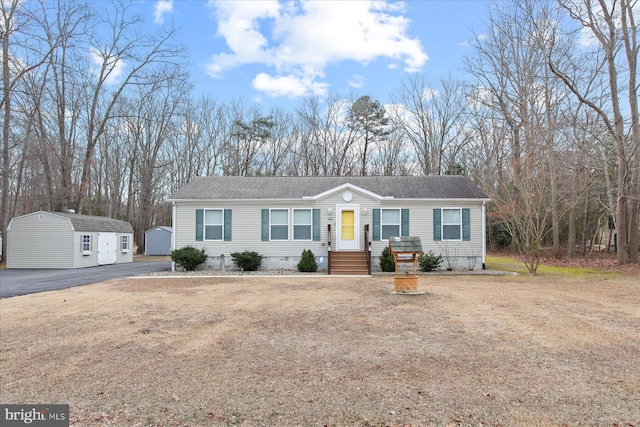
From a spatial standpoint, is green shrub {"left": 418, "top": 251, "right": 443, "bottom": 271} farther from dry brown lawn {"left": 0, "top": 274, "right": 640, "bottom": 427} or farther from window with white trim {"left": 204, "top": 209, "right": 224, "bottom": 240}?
window with white trim {"left": 204, "top": 209, "right": 224, "bottom": 240}

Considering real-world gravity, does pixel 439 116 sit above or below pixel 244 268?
above

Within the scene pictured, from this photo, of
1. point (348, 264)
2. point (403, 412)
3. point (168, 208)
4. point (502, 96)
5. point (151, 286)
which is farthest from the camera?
point (168, 208)

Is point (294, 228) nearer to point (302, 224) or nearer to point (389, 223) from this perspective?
point (302, 224)

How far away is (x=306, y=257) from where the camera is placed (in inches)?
616

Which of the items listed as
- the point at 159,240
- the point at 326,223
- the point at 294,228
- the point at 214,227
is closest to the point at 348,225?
the point at 326,223

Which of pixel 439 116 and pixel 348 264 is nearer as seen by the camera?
pixel 348 264

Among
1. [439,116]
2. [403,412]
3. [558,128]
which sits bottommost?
[403,412]

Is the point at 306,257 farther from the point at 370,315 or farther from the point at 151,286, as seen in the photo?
the point at 370,315

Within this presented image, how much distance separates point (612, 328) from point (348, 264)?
981 cm

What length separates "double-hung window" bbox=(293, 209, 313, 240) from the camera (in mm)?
16598

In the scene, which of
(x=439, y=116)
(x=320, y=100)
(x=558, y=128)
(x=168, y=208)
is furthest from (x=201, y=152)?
(x=558, y=128)

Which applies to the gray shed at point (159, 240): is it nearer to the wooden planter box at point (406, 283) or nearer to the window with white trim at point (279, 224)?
the window with white trim at point (279, 224)

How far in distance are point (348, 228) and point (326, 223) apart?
0.93 m

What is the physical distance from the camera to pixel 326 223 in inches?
652
